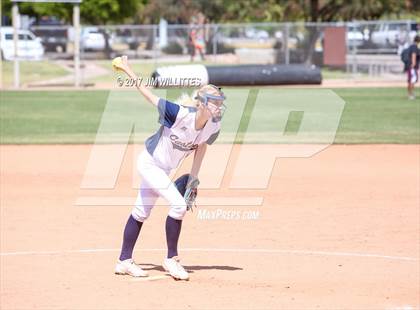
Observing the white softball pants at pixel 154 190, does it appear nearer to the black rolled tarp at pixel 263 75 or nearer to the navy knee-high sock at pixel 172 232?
the navy knee-high sock at pixel 172 232

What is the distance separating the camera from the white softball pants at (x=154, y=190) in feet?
34.1

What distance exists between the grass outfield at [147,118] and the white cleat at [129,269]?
13.2 meters

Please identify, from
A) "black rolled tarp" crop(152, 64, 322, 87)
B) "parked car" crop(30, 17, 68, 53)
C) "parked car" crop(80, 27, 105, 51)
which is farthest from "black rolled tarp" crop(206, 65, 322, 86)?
"parked car" crop(30, 17, 68, 53)

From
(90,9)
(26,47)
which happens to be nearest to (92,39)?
(26,47)

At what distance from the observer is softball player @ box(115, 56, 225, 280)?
1018 centimetres

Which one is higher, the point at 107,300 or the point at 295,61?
the point at 107,300

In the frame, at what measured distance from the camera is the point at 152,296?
987cm

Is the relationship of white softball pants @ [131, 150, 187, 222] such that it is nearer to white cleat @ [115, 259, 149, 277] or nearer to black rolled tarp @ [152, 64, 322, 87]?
white cleat @ [115, 259, 149, 277]

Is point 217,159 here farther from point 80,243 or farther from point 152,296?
point 152,296

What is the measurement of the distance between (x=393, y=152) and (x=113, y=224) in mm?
9849

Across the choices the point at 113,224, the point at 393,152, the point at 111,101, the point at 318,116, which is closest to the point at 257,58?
the point at 111,101

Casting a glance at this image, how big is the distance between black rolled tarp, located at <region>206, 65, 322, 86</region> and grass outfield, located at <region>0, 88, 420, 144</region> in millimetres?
3337

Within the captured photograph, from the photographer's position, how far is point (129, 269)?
1072cm

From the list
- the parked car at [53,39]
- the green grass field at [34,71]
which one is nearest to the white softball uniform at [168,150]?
the green grass field at [34,71]
